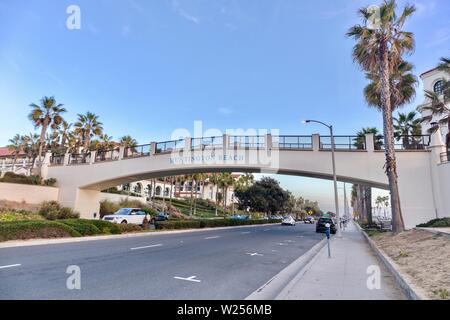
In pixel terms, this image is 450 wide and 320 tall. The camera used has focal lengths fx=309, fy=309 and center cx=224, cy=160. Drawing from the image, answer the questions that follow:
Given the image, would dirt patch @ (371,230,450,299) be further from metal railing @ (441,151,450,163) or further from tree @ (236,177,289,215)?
tree @ (236,177,289,215)

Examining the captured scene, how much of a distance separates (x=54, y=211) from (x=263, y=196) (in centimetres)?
4140

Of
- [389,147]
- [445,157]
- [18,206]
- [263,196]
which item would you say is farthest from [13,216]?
[263,196]

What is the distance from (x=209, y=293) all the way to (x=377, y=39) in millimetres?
21588

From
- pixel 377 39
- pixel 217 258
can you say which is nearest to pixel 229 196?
pixel 377 39

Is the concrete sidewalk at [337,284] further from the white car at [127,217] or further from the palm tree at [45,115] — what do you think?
the palm tree at [45,115]

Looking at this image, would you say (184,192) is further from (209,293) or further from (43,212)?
(209,293)

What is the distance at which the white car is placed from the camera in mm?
25641

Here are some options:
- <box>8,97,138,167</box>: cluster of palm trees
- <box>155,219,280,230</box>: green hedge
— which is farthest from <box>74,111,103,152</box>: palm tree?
<box>155,219,280,230</box>: green hedge

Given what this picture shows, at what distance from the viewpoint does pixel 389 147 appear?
20.2 meters

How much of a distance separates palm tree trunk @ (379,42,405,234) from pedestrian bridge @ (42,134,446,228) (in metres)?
4.32

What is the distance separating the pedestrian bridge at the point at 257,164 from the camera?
23812mm

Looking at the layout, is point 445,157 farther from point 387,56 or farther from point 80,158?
point 80,158

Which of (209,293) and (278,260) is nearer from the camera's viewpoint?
(209,293)
